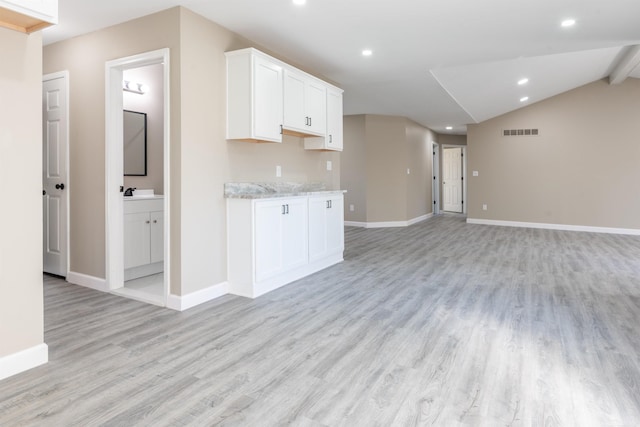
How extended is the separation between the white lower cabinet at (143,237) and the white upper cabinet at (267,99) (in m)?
1.33

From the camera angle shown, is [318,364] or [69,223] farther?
[69,223]

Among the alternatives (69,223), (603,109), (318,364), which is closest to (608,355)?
(318,364)

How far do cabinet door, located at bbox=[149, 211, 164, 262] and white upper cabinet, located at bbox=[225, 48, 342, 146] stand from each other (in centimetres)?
140

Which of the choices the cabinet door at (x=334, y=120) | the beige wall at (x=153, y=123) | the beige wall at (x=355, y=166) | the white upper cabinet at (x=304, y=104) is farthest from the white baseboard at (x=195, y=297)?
the beige wall at (x=355, y=166)

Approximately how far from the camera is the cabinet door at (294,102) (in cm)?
384

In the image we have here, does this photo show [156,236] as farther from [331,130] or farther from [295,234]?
[331,130]

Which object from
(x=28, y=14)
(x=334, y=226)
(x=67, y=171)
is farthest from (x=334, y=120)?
(x=28, y=14)

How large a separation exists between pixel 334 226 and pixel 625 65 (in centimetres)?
577

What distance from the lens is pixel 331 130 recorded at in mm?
4715

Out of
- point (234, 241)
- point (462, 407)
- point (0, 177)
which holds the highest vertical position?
point (0, 177)

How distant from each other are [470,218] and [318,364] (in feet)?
27.3

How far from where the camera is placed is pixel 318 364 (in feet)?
7.19

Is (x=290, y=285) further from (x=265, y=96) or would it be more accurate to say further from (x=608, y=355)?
(x=608, y=355)

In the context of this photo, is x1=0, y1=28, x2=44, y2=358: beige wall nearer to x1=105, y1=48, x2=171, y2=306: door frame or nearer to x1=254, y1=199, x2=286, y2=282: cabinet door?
x1=105, y1=48, x2=171, y2=306: door frame
